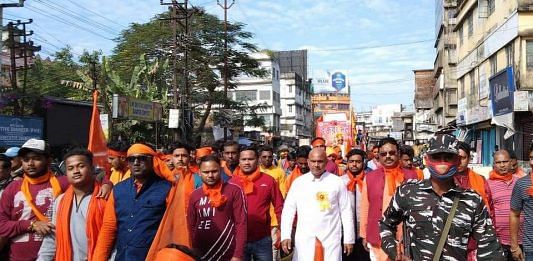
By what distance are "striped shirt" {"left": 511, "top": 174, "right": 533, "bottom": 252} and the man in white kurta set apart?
1.61 meters

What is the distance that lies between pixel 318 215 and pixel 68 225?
8.03 feet

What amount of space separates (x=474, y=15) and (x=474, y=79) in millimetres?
3263

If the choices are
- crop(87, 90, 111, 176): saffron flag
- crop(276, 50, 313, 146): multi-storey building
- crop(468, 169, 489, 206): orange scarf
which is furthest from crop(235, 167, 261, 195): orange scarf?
crop(276, 50, 313, 146): multi-storey building

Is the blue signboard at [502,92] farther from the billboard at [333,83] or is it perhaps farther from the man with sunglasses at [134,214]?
the billboard at [333,83]

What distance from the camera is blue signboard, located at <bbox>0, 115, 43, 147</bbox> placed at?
17.2 metres

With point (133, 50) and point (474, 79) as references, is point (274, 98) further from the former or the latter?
point (474, 79)

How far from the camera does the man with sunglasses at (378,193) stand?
18.9ft

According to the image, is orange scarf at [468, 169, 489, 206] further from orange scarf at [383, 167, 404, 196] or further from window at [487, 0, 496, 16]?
window at [487, 0, 496, 16]

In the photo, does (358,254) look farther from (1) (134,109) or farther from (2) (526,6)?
(2) (526,6)

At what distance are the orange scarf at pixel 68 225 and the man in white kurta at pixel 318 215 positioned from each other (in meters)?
2.01

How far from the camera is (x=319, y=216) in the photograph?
18.0 ft

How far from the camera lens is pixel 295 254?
5.61 metres

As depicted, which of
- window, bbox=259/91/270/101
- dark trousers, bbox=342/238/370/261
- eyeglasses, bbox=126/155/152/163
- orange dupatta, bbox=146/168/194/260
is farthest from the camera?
window, bbox=259/91/270/101

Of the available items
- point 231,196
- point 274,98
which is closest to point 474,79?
point 231,196
